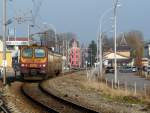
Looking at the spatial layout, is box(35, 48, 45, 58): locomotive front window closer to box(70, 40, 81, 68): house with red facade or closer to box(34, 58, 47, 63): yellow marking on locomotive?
box(34, 58, 47, 63): yellow marking on locomotive

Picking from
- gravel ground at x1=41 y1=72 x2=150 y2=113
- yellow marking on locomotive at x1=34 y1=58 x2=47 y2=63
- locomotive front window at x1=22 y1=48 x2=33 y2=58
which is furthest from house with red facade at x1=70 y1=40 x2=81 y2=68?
gravel ground at x1=41 y1=72 x2=150 y2=113

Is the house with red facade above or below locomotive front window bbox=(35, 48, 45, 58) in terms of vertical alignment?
above

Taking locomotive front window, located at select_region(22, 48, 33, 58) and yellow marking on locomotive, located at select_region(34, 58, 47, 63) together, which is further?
locomotive front window, located at select_region(22, 48, 33, 58)

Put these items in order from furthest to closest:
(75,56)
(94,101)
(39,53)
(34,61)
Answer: (75,56)
(39,53)
(34,61)
(94,101)

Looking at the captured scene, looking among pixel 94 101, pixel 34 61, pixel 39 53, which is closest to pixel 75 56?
pixel 39 53

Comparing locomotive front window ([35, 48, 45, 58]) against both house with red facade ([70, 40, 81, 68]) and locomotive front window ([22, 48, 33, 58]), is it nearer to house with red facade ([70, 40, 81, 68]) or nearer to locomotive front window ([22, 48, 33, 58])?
locomotive front window ([22, 48, 33, 58])

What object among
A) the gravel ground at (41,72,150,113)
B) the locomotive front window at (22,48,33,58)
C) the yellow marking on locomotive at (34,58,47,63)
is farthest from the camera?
the locomotive front window at (22,48,33,58)

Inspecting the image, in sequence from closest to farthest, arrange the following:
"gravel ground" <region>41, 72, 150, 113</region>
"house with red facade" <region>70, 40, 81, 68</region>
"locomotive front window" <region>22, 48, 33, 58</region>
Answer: "gravel ground" <region>41, 72, 150, 113</region>, "locomotive front window" <region>22, 48, 33, 58</region>, "house with red facade" <region>70, 40, 81, 68</region>

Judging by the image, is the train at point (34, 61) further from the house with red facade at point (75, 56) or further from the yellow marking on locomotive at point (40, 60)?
the house with red facade at point (75, 56)

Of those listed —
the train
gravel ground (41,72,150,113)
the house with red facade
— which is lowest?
gravel ground (41,72,150,113)

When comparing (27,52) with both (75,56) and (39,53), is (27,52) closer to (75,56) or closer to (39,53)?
(39,53)

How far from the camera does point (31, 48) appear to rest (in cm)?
4797

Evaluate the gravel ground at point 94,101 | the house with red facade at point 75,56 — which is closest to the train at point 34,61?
the gravel ground at point 94,101

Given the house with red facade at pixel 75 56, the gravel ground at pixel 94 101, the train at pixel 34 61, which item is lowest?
the gravel ground at pixel 94 101
